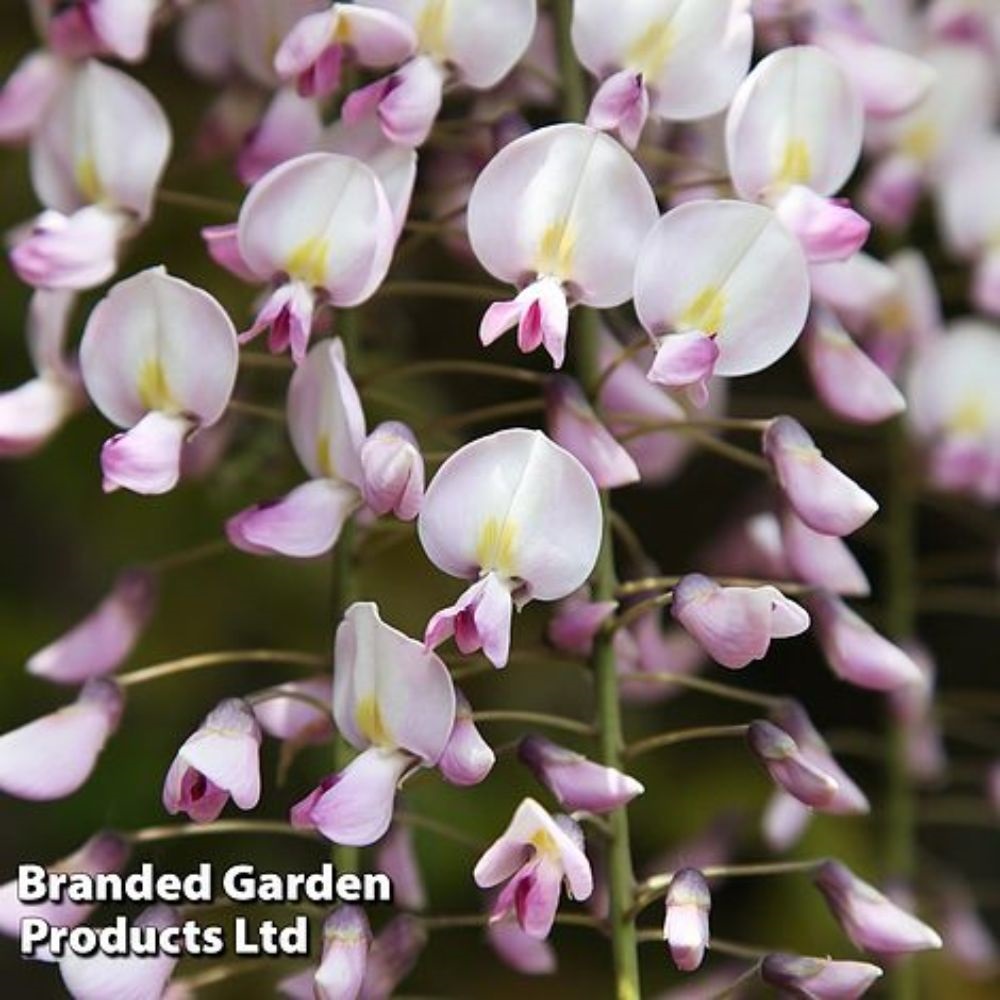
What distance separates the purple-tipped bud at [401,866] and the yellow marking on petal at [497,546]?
0.23 metres

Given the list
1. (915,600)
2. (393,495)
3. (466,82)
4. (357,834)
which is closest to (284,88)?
(466,82)

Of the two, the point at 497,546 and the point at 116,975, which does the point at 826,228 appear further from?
the point at 116,975

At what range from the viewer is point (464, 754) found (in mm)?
865

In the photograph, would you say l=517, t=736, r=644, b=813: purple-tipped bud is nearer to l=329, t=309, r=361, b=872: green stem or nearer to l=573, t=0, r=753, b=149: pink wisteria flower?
l=329, t=309, r=361, b=872: green stem

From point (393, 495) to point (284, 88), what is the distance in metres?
0.29

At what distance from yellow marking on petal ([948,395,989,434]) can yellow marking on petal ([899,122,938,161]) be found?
0.17 metres

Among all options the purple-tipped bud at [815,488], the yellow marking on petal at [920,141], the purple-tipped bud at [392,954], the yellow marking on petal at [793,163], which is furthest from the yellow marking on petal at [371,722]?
the yellow marking on petal at [920,141]

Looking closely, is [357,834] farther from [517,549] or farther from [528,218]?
[528,218]

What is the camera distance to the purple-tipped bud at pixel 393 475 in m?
0.88

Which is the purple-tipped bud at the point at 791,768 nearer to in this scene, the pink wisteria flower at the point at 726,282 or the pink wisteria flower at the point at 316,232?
the pink wisteria flower at the point at 726,282

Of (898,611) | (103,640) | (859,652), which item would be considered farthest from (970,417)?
(103,640)

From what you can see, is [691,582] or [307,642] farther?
[307,642]

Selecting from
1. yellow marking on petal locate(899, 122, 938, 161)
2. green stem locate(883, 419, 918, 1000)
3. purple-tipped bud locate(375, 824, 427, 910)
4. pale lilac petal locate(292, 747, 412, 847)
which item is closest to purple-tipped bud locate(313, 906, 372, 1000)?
pale lilac petal locate(292, 747, 412, 847)

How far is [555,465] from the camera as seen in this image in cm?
88
